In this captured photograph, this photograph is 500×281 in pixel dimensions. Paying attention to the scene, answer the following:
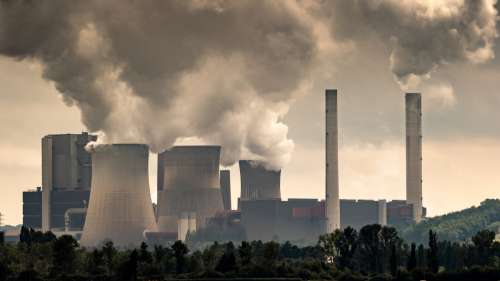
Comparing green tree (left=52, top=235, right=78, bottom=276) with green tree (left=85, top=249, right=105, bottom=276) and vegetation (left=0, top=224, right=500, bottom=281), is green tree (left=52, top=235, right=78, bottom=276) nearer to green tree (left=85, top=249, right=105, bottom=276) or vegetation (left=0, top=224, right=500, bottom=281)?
vegetation (left=0, top=224, right=500, bottom=281)

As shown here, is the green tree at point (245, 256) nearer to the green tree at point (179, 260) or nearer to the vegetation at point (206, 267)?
the vegetation at point (206, 267)

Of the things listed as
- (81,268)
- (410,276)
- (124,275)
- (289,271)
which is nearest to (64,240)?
(81,268)

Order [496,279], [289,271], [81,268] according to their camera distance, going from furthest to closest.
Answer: [81,268], [289,271], [496,279]

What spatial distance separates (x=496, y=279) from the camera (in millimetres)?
164625

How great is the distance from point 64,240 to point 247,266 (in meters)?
24.9

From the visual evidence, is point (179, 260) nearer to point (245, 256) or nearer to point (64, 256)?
point (245, 256)

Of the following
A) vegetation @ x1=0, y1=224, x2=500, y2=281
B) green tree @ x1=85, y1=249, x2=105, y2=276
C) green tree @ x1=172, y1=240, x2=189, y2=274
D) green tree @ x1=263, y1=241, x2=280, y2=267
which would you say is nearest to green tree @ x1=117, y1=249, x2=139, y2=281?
vegetation @ x1=0, y1=224, x2=500, y2=281

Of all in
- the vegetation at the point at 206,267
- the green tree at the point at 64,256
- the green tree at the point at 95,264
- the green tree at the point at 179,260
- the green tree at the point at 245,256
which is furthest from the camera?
the green tree at the point at 179,260

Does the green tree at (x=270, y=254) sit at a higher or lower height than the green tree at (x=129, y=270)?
higher

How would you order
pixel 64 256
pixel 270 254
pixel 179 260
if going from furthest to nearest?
pixel 179 260 < pixel 64 256 < pixel 270 254

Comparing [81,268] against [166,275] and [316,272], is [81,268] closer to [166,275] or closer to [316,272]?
[166,275]

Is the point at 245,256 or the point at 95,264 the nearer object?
the point at 95,264

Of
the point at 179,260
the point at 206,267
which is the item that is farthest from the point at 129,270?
the point at 179,260

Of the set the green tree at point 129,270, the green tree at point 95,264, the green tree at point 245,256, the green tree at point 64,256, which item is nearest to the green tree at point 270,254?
the green tree at point 245,256
